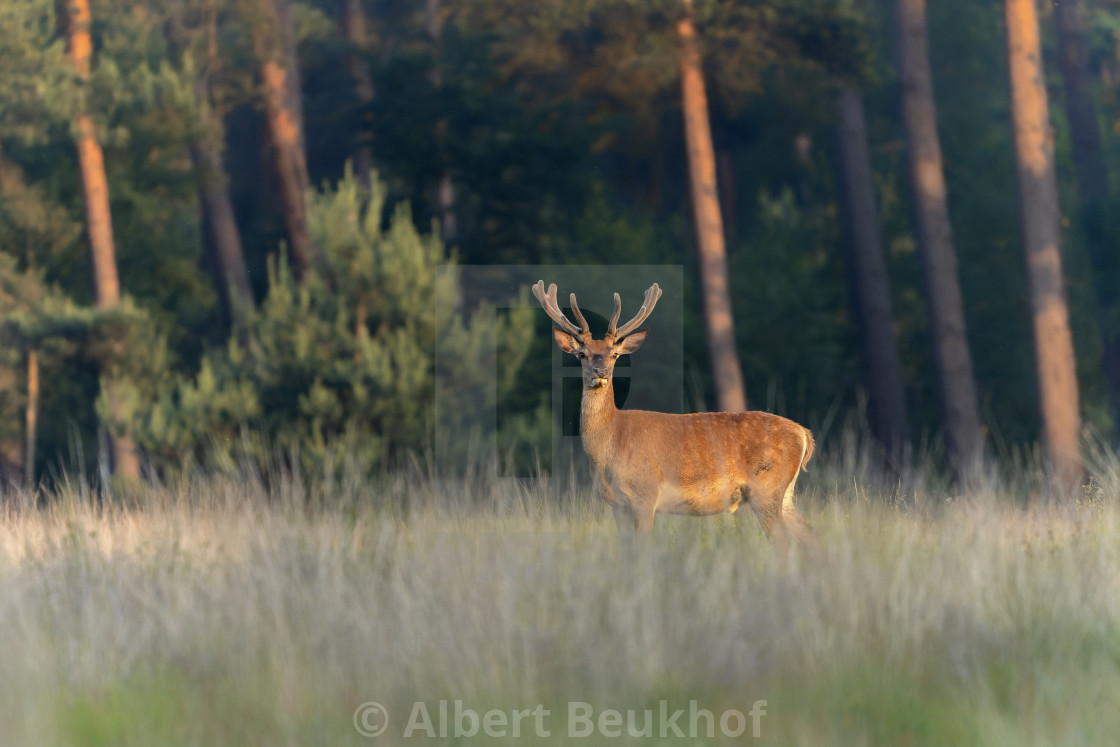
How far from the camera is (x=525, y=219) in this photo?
1812 centimetres

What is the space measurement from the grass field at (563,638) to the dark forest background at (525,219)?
262 inches

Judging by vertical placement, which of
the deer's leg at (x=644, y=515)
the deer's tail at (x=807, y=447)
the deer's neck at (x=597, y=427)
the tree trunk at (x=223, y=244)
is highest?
the tree trunk at (x=223, y=244)

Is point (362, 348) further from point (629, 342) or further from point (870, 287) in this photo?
point (870, 287)

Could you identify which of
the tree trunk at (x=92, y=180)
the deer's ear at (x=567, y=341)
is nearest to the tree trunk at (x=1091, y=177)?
the deer's ear at (x=567, y=341)

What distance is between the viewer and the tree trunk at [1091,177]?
1855cm

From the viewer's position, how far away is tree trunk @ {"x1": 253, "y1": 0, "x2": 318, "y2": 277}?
18.2 m

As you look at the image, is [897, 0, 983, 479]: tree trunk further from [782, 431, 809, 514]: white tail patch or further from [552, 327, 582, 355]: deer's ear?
[552, 327, 582, 355]: deer's ear

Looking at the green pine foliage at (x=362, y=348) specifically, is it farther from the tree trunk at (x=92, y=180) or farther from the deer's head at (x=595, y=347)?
the deer's head at (x=595, y=347)

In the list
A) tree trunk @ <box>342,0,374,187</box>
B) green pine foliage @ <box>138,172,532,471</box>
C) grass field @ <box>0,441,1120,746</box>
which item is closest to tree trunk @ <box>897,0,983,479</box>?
green pine foliage @ <box>138,172,532,471</box>

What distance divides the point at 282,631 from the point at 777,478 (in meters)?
3.28

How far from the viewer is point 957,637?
222 inches

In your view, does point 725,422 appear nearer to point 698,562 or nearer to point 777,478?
point 777,478

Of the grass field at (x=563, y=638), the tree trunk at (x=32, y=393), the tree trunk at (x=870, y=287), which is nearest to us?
the grass field at (x=563, y=638)

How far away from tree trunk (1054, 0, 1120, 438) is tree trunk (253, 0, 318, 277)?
38.6 feet
